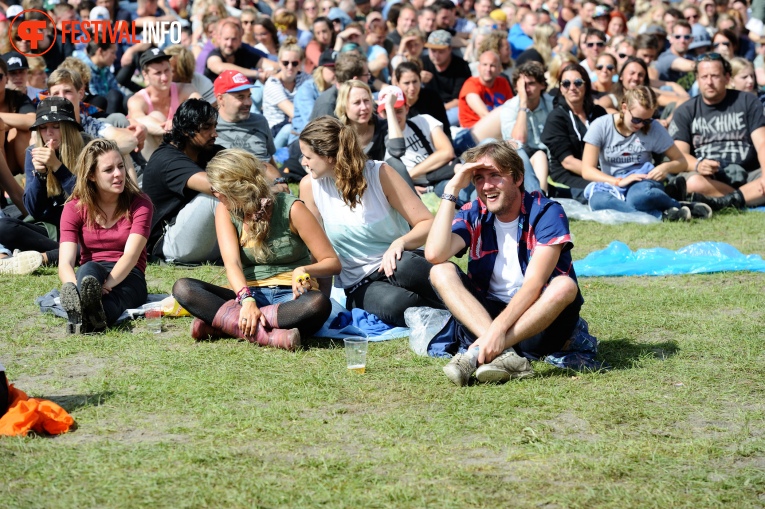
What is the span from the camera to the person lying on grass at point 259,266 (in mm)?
5383

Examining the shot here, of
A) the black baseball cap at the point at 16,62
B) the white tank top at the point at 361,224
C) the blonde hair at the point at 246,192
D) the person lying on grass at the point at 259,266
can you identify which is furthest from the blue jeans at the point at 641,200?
the black baseball cap at the point at 16,62

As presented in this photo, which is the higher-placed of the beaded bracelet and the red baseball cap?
the red baseball cap

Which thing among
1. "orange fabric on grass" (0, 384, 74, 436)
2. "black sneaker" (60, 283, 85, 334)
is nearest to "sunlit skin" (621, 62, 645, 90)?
"black sneaker" (60, 283, 85, 334)

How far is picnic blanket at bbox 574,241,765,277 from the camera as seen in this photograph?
7371 millimetres

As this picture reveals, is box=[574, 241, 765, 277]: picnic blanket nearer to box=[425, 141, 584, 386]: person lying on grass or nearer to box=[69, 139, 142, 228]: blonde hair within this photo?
box=[425, 141, 584, 386]: person lying on grass

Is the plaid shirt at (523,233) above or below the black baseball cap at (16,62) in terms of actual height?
below

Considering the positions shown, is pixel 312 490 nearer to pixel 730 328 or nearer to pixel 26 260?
pixel 730 328

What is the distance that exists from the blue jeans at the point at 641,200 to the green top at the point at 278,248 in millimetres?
4662

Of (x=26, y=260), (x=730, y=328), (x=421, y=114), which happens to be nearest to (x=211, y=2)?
(x=421, y=114)

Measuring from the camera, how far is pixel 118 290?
604cm

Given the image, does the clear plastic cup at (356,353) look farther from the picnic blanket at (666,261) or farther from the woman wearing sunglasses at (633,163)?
the woman wearing sunglasses at (633,163)

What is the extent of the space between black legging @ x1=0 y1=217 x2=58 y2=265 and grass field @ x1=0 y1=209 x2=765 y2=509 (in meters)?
1.69

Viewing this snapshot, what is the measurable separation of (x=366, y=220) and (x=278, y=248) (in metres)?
0.58

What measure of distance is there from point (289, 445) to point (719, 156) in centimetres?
771
